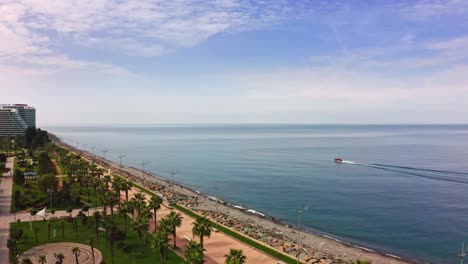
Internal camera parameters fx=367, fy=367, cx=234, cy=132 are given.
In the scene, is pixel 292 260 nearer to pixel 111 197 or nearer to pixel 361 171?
pixel 111 197

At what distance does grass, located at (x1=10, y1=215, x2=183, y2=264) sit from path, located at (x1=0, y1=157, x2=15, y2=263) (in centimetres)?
153

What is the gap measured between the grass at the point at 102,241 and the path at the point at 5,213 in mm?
1534

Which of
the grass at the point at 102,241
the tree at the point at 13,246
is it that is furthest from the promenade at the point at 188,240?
the grass at the point at 102,241

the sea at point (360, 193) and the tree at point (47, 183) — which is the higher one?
the tree at point (47, 183)

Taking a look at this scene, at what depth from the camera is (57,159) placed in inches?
5910

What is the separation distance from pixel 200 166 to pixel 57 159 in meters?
59.2

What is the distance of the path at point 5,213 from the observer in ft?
175

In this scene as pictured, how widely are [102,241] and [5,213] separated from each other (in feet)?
91.5

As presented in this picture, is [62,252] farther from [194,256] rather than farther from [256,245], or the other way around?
[256,245]

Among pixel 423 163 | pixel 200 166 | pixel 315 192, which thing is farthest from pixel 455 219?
pixel 200 166

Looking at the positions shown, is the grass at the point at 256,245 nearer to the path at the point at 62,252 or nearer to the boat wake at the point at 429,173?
the path at the point at 62,252

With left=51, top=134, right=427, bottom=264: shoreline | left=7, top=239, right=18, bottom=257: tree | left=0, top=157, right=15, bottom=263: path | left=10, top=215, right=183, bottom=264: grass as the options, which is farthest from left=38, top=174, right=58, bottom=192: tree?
left=7, top=239, right=18, bottom=257: tree

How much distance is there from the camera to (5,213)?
73438 mm

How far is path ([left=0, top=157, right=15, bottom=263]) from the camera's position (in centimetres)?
5336
